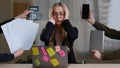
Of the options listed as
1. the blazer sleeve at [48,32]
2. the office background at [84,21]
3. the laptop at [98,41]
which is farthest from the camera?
the office background at [84,21]

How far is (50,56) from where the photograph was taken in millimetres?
1349

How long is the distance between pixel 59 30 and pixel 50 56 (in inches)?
20.2

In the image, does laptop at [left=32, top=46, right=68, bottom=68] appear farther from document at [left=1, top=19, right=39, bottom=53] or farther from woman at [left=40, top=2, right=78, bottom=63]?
woman at [left=40, top=2, right=78, bottom=63]

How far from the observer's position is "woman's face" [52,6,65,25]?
1.78m

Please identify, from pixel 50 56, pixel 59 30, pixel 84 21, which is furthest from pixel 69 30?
pixel 84 21

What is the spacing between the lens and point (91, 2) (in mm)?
2719

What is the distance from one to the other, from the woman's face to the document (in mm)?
256

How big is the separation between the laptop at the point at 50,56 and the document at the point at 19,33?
0.19 metres

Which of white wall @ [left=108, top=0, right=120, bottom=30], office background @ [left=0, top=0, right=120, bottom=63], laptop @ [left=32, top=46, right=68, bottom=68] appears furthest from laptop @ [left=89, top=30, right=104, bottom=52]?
white wall @ [left=108, top=0, right=120, bottom=30]

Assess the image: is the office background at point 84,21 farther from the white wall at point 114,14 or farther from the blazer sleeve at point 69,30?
the blazer sleeve at point 69,30

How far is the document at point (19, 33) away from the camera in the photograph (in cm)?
148

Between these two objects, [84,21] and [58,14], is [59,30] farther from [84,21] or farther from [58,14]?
[84,21]

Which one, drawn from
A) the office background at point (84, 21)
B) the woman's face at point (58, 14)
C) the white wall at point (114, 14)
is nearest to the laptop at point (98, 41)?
the woman's face at point (58, 14)

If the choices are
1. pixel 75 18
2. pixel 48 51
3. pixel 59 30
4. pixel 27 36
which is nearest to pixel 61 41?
pixel 59 30
